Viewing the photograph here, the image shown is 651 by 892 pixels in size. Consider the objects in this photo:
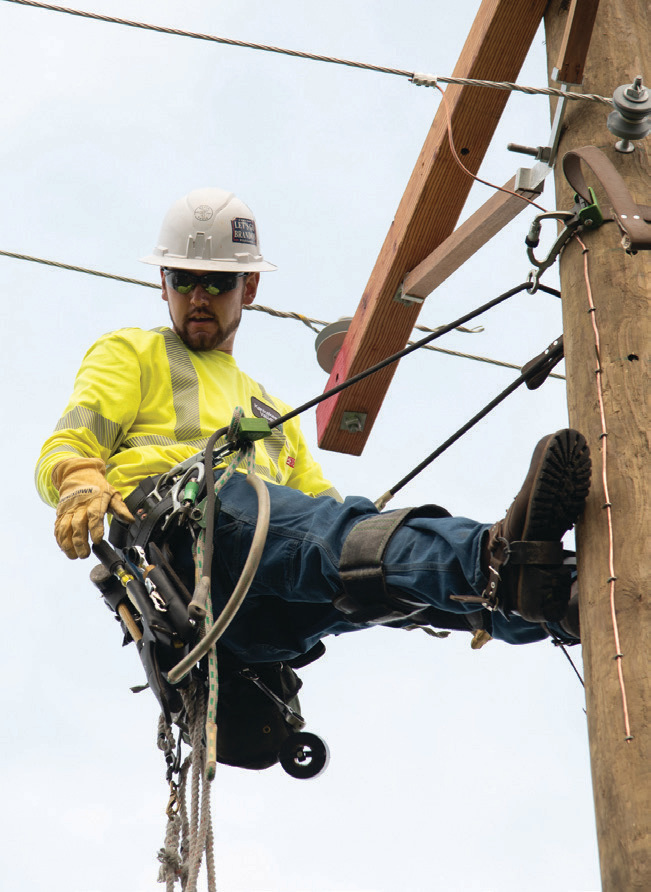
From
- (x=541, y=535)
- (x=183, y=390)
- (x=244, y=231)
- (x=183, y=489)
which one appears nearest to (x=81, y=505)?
(x=183, y=489)

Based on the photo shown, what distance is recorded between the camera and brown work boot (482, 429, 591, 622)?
2.92 m

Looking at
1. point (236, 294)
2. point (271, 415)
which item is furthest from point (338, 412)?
point (236, 294)

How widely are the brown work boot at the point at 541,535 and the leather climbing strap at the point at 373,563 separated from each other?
318 millimetres

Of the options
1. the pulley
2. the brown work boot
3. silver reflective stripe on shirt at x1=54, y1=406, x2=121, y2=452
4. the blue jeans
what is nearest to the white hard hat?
the pulley

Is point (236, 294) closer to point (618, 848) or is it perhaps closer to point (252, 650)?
point (252, 650)

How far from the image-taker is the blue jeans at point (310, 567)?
332 centimetres

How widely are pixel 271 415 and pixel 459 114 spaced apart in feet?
4.22

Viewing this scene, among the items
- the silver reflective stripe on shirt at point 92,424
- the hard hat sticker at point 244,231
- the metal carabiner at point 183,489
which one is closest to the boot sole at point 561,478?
the metal carabiner at point 183,489

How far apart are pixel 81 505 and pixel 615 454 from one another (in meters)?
1.62

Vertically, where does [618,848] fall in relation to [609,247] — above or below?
below

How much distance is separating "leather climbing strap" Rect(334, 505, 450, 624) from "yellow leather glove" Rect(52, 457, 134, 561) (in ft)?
2.49

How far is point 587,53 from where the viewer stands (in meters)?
3.54

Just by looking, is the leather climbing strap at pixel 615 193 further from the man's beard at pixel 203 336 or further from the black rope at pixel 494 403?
the man's beard at pixel 203 336

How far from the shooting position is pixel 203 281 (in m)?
4.83
